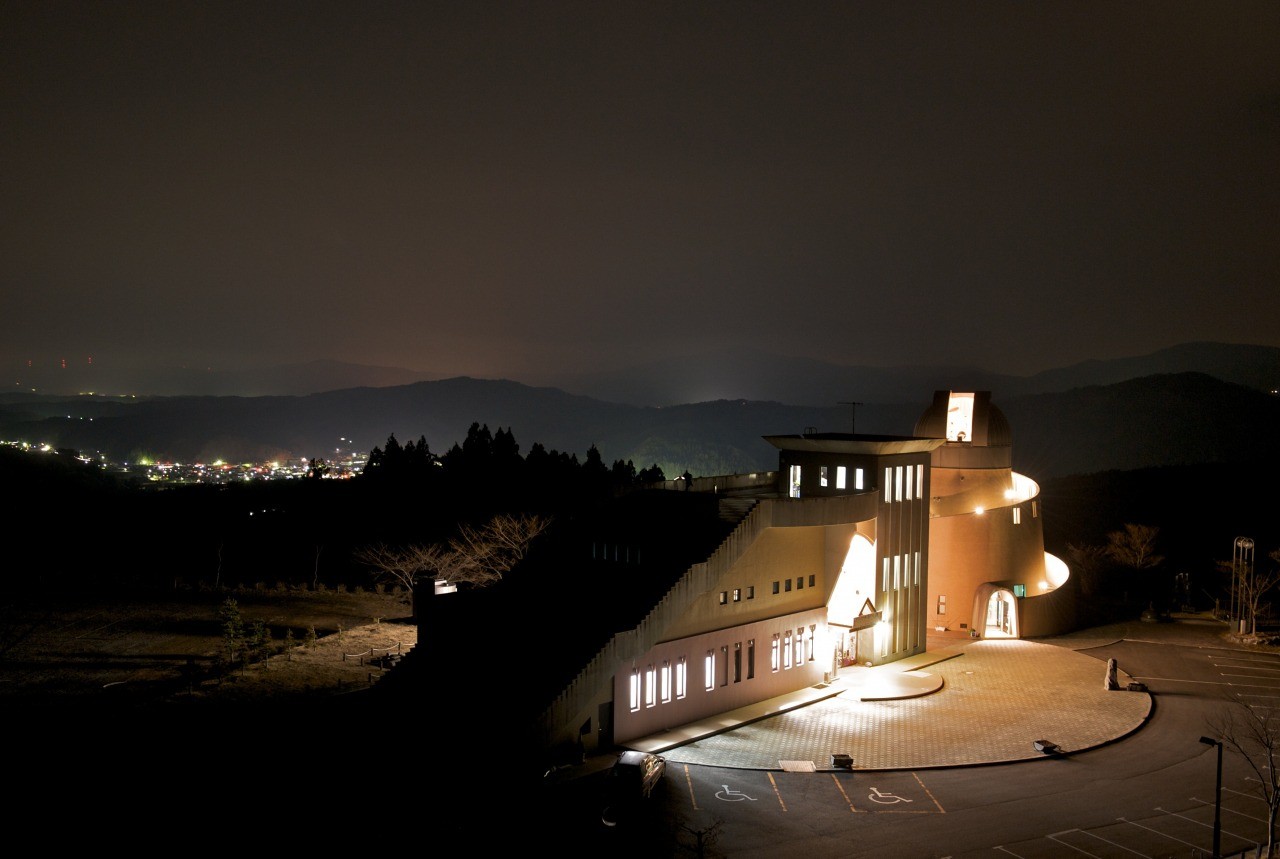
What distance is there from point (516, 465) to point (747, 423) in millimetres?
110236

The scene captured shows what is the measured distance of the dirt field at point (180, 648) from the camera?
80.9 feet

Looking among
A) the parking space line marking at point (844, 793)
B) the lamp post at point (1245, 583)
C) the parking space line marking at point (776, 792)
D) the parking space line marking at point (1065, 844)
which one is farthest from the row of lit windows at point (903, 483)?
the lamp post at point (1245, 583)

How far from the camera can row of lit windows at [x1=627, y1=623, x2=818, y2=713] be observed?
20.7 m

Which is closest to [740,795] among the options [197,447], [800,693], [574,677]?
[574,677]

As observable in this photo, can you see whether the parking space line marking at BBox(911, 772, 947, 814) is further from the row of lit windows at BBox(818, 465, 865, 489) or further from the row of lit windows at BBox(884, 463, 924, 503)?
the row of lit windows at BBox(818, 465, 865, 489)

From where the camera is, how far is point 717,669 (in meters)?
22.5

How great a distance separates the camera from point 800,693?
80.7 ft

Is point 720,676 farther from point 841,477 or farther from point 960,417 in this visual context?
point 960,417

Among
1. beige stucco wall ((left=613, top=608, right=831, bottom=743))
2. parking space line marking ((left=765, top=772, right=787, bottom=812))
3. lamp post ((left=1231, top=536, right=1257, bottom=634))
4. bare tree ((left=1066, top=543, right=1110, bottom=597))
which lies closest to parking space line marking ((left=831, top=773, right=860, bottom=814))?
parking space line marking ((left=765, top=772, right=787, bottom=812))

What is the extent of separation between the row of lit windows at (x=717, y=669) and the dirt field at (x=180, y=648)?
9780 millimetres

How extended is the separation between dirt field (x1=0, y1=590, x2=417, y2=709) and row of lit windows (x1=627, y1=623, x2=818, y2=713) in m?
9.78

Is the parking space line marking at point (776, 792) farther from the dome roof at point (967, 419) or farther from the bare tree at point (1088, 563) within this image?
the bare tree at point (1088, 563)

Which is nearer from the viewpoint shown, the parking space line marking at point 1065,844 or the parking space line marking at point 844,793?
the parking space line marking at point 1065,844

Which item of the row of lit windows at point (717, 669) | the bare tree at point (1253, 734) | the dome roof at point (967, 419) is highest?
the dome roof at point (967, 419)
